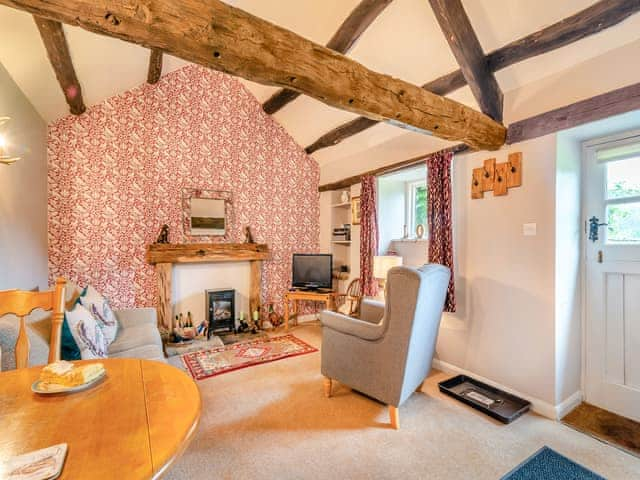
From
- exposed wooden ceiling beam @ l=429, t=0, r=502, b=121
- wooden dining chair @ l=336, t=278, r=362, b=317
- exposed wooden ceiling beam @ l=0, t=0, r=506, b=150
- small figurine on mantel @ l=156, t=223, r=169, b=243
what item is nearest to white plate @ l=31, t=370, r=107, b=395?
exposed wooden ceiling beam @ l=0, t=0, r=506, b=150

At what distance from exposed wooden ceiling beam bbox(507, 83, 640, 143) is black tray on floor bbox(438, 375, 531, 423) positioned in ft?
6.87

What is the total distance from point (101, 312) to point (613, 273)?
4.16 meters

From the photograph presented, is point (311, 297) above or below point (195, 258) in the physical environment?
below

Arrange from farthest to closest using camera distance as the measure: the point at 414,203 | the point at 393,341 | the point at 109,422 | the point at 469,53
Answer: the point at 414,203 < the point at 469,53 < the point at 393,341 < the point at 109,422

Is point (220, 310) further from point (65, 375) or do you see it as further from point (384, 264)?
point (65, 375)

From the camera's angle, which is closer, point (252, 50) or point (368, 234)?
point (252, 50)

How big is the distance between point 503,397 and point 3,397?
120 inches

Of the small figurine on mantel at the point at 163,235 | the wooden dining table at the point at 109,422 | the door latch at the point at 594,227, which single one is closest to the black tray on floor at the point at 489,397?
the door latch at the point at 594,227

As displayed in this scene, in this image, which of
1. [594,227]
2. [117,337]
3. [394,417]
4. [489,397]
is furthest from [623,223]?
[117,337]

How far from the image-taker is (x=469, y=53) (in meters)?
2.29

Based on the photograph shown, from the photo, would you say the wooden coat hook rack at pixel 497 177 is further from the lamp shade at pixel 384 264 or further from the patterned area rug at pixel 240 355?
the patterned area rug at pixel 240 355

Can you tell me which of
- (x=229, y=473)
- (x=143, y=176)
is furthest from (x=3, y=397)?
(x=143, y=176)

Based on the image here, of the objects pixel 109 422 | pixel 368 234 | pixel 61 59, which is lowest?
pixel 109 422

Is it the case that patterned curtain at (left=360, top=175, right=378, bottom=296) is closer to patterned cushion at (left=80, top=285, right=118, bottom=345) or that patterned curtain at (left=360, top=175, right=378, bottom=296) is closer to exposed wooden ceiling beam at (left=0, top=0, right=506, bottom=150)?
exposed wooden ceiling beam at (left=0, top=0, right=506, bottom=150)
